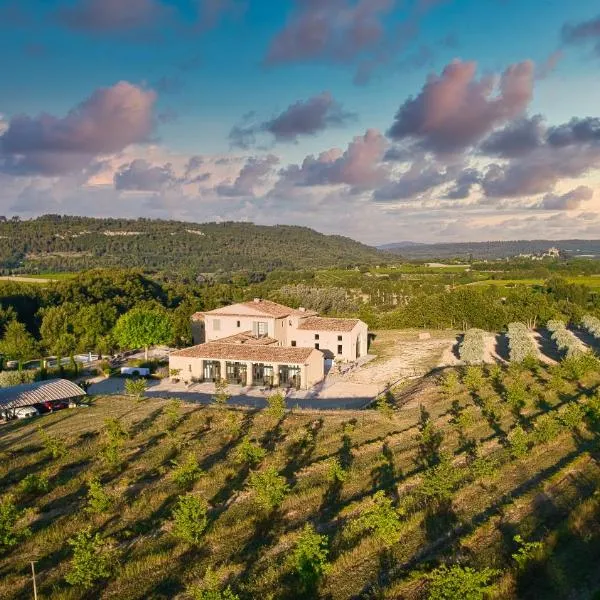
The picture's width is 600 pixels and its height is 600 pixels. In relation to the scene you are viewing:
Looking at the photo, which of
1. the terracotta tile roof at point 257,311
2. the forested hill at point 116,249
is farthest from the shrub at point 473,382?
the forested hill at point 116,249

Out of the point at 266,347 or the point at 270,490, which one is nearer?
the point at 270,490

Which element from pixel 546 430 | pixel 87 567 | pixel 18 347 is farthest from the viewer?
pixel 18 347

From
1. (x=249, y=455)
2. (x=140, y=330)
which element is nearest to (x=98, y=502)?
(x=249, y=455)

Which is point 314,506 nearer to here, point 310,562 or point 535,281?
point 310,562

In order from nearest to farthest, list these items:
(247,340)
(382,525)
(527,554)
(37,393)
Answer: (527,554)
(382,525)
(37,393)
(247,340)

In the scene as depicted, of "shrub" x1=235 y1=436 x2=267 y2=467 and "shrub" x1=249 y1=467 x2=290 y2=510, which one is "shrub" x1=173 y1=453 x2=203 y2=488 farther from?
"shrub" x1=249 y1=467 x2=290 y2=510

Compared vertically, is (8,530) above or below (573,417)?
below

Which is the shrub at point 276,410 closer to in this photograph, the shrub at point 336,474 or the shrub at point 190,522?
the shrub at point 336,474

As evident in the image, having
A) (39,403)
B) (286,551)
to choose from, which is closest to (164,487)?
(286,551)
